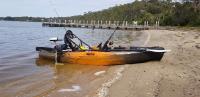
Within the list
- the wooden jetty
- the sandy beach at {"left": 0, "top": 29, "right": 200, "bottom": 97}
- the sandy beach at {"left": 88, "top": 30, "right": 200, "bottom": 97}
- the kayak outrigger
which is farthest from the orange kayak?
the wooden jetty

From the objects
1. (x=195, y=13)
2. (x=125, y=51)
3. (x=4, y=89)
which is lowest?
(x=4, y=89)

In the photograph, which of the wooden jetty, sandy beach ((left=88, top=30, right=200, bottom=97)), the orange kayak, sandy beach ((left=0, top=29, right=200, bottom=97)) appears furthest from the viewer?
the wooden jetty

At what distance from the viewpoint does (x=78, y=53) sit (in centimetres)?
1725

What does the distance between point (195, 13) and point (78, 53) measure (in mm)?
46356

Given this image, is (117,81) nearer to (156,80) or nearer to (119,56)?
(156,80)

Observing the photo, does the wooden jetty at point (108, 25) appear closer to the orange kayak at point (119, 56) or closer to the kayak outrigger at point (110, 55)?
the kayak outrigger at point (110, 55)

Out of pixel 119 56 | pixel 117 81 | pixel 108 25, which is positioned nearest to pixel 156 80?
pixel 117 81

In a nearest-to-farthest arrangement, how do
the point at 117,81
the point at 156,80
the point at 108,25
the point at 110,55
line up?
the point at 156,80 → the point at 117,81 → the point at 110,55 → the point at 108,25

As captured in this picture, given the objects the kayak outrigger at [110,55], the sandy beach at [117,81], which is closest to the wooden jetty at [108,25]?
the kayak outrigger at [110,55]

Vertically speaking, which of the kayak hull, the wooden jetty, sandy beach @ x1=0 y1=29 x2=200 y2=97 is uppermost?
the wooden jetty

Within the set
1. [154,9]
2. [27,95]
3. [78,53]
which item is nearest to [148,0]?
[154,9]

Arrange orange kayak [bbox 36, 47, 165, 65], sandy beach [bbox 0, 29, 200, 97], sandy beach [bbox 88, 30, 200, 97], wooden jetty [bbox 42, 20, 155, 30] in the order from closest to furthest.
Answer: sandy beach [bbox 88, 30, 200, 97] → sandy beach [bbox 0, 29, 200, 97] → orange kayak [bbox 36, 47, 165, 65] → wooden jetty [bbox 42, 20, 155, 30]

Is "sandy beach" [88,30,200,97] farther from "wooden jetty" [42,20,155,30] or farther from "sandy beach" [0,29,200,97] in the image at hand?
"wooden jetty" [42,20,155,30]

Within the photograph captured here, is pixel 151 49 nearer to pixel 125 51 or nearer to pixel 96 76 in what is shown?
pixel 125 51
